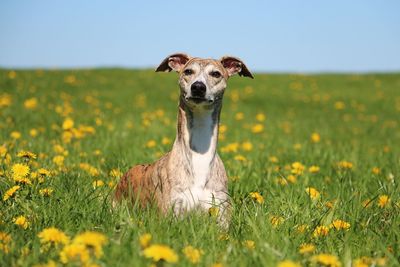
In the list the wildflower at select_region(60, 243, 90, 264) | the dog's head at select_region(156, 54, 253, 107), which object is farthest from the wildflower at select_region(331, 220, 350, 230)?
the wildflower at select_region(60, 243, 90, 264)

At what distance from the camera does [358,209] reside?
434 centimetres

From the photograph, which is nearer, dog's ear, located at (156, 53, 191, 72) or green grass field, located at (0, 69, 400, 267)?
green grass field, located at (0, 69, 400, 267)

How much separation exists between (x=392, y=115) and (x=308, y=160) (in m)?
12.6

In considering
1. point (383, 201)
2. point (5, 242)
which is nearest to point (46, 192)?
point (5, 242)

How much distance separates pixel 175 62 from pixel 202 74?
71 cm

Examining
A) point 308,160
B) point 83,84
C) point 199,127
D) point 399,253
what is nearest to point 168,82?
point 83,84

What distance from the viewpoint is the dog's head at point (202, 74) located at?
4.53 metres

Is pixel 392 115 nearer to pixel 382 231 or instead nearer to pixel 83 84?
pixel 83 84

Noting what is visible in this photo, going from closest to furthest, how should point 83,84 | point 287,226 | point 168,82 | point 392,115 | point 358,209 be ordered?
1. point 287,226
2. point 358,209
3. point 392,115
4. point 83,84
5. point 168,82

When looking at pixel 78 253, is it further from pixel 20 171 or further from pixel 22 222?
pixel 20 171

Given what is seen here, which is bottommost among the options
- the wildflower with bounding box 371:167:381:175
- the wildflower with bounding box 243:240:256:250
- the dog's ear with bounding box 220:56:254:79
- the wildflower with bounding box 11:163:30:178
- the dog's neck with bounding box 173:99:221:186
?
the wildflower with bounding box 371:167:381:175

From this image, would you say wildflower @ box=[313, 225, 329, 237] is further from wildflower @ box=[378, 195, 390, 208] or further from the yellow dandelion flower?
the yellow dandelion flower

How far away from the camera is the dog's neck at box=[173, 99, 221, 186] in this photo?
4.70 meters

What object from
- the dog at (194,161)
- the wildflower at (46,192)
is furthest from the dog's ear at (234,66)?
the wildflower at (46,192)
